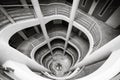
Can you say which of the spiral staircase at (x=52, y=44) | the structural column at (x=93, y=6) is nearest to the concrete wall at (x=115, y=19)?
the spiral staircase at (x=52, y=44)

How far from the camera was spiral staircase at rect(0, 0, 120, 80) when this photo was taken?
9.19 feet

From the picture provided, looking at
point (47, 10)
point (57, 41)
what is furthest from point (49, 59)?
point (47, 10)

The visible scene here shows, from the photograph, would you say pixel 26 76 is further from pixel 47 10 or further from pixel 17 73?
pixel 47 10

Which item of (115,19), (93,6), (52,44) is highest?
(93,6)

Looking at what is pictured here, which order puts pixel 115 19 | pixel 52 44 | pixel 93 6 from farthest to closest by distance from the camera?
pixel 52 44, pixel 93 6, pixel 115 19

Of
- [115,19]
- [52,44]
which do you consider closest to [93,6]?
[115,19]

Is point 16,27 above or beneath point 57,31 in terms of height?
beneath

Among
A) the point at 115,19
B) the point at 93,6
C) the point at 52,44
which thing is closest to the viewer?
the point at 115,19

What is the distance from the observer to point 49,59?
1198 cm

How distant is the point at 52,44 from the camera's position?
35.4 feet

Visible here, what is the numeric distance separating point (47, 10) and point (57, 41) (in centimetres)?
462

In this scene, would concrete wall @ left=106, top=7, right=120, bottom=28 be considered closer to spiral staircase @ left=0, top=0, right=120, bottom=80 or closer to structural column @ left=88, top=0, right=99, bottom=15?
spiral staircase @ left=0, top=0, right=120, bottom=80

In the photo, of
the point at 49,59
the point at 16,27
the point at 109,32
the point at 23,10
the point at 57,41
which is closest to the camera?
the point at 16,27

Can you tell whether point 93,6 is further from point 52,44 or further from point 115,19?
point 52,44
